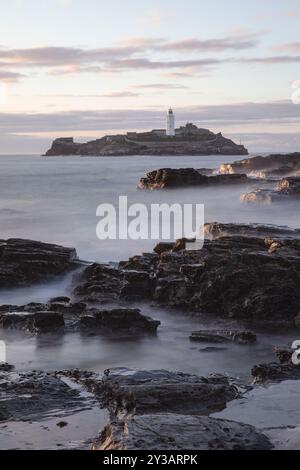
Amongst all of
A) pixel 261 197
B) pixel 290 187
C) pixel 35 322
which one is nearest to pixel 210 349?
pixel 35 322

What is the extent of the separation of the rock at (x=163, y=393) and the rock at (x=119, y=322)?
3.97m

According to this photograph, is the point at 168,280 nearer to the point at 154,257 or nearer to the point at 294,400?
the point at 154,257

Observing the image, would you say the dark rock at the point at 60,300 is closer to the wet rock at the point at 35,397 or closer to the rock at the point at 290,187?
the wet rock at the point at 35,397

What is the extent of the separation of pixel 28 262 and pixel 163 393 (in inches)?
415

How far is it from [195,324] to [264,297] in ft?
5.42

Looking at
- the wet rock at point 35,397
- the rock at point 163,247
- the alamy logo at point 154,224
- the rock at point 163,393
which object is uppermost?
the rock at point 163,247

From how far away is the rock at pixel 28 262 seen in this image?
18000mm

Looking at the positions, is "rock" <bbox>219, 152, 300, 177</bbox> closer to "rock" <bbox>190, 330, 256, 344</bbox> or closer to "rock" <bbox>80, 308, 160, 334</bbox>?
"rock" <bbox>80, 308, 160, 334</bbox>

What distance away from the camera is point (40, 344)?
1238 cm

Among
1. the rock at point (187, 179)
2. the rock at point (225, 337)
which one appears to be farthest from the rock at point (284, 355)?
the rock at point (187, 179)

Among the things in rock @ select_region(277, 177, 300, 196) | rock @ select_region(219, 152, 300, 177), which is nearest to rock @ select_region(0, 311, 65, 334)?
rock @ select_region(277, 177, 300, 196)

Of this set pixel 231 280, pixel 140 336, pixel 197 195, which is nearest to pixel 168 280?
pixel 231 280

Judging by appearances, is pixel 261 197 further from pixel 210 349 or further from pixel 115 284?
pixel 210 349
